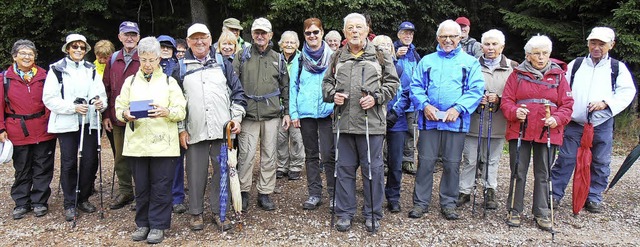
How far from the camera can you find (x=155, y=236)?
4844 millimetres

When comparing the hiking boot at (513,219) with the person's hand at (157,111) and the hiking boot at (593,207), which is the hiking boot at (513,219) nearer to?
the hiking boot at (593,207)

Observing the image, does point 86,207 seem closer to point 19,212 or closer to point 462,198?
point 19,212

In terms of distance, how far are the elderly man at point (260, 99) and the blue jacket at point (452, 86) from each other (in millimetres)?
1684

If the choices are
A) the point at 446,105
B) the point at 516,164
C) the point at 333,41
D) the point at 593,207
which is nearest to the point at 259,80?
the point at 333,41

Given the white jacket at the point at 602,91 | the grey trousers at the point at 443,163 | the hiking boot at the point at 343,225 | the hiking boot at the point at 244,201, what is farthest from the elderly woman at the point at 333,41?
the white jacket at the point at 602,91

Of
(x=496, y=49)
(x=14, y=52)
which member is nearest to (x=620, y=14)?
(x=496, y=49)

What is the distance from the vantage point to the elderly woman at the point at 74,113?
533cm

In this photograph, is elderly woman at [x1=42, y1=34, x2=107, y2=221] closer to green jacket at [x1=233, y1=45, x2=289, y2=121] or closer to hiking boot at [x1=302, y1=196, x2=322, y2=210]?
green jacket at [x1=233, y1=45, x2=289, y2=121]

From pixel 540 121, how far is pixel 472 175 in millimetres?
1256

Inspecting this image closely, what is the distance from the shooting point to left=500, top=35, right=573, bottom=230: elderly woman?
514 centimetres

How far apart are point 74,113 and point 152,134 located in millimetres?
1393

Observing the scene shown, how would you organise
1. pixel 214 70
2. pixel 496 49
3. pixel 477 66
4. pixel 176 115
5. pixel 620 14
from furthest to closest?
pixel 620 14 → pixel 496 49 → pixel 477 66 → pixel 214 70 → pixel 176 115

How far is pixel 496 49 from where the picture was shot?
19.1 feet

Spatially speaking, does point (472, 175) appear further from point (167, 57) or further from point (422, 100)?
point (167, 57)
